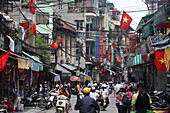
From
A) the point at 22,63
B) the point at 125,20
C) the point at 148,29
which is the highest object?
the point at 125,20

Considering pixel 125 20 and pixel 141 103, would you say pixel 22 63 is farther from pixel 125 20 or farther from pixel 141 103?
pixel 141 103

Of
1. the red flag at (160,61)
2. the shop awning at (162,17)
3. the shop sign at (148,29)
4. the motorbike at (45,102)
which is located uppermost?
the shop sign at (148,29)

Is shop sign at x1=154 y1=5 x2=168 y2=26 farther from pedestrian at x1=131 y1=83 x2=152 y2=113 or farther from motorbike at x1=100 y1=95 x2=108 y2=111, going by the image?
pedestrian at x1=131 y1=83 x2=152 y2=113

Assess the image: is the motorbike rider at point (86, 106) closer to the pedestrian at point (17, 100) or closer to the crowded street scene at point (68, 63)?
the crowded street scene at point (68, 63)

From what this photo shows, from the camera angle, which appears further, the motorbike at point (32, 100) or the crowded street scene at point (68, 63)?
the motorbike at point (32, 100)

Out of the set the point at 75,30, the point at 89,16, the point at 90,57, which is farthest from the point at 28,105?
the point at 90,57

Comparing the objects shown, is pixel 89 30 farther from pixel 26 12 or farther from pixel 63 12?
pixel 26 12

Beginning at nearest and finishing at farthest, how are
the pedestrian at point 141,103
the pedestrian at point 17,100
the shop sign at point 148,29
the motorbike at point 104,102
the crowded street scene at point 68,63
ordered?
the pedestrian at point 141,103
the crowded street scene at point 68,63
the pedestrian at point 17,100
the motorbike at point 104,102
the shop sign at point 148,29

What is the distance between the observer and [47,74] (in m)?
37.3

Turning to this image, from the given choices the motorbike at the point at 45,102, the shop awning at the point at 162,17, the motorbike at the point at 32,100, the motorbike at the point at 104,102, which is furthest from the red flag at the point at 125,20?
the motorbike at the point at 32,100

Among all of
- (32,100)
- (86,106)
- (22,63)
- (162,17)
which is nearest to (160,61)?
(162,17)

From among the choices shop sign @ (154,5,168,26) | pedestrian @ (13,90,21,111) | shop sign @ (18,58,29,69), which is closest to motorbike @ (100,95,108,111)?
pedestrian @ (13,90,21,111)

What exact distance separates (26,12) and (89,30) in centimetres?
3341

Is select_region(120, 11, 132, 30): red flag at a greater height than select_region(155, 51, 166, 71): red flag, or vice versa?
select_region(120, 11, 132, 30): red flag
